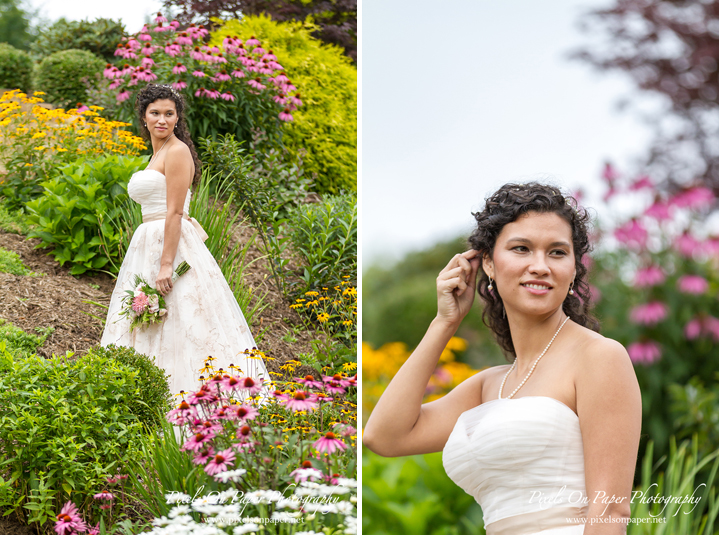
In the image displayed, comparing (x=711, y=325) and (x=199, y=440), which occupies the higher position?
(x=711, y=325)

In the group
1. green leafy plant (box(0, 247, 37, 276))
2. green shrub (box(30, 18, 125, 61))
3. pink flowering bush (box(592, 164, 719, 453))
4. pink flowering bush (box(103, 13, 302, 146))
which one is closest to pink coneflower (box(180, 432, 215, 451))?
pink flowering bush (box(592, 164, 719, 453))

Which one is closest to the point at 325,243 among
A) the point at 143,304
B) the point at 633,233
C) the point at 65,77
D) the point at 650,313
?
the point at 143,304

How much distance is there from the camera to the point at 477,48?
4.28 meters

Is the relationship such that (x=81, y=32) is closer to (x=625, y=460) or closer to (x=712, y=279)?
(x=712, y=279)

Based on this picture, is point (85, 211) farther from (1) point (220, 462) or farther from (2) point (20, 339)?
(1) point (220, 462)

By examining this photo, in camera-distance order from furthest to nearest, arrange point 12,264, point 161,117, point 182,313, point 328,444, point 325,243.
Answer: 1. point 325,243
2. point 12,264
3. point 161,117
4. point 182,313
5. point 328,444

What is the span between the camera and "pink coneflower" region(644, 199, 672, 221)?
9.23 ft

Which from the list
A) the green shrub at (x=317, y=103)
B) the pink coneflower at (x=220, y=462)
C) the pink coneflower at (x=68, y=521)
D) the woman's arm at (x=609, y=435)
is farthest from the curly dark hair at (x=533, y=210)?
the green shrub at (x=317, y=103)

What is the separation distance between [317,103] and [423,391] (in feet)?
18.8

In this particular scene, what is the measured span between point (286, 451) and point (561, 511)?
99 cm

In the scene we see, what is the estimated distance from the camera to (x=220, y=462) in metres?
1.98

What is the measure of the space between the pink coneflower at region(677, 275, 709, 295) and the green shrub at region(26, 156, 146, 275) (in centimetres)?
381

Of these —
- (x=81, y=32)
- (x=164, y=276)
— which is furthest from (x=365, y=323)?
(x=81, y=32)

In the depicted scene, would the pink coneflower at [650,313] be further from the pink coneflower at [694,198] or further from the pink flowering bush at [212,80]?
the pink flowering bush at [212,80]
